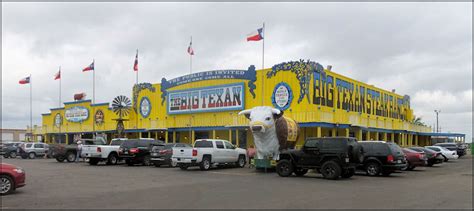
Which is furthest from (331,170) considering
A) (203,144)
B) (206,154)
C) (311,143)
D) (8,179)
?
(8,179)

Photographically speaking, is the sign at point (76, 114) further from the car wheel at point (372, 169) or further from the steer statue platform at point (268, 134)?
the car wheel at point (372, 169)

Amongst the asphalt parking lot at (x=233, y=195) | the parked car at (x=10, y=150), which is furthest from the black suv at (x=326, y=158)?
the parked car at (x=10, y=150)

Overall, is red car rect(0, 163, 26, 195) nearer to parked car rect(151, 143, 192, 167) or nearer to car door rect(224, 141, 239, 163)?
parked car rect(151, 143, 192, 167)

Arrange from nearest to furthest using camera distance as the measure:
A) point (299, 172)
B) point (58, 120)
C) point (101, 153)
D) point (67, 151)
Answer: point (299, 172)
point (101, 153)
point (67, 151)
point (58, 120)

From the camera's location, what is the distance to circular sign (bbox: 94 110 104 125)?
157 ft

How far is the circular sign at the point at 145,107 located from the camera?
43125 mm

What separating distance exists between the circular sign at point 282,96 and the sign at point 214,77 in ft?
6.44

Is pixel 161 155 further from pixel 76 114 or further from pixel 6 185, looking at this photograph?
pixel 76 114

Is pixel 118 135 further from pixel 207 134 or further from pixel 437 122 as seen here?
pixel 437 122

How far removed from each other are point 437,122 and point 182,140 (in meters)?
71.3

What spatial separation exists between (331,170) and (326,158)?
732 mm

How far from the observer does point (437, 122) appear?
9444 cm

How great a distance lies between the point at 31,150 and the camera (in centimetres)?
3991

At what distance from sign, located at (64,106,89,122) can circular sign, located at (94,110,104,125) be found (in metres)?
1.71
